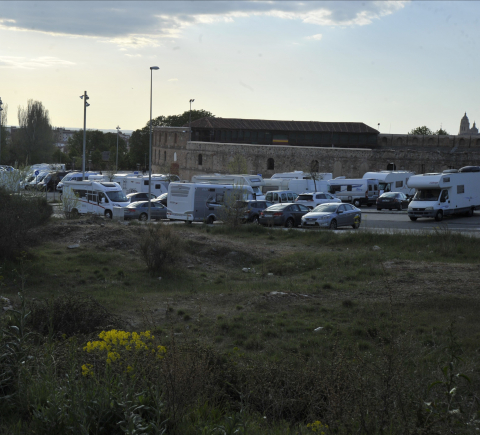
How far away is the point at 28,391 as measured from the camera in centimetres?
541

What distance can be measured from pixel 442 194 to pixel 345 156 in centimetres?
3582

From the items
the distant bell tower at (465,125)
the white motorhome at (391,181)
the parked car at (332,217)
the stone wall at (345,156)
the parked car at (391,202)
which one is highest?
the distant bell tower at (465,125)

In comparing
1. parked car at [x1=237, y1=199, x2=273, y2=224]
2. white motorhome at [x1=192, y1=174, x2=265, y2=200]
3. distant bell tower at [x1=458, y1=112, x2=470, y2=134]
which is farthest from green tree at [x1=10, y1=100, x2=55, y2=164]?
distant bell tower at [x1=458, y1=112, x2=470, y2=134]

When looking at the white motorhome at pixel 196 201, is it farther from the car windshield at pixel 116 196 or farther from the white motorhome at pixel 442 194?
the white motorhome at pixel 442 194

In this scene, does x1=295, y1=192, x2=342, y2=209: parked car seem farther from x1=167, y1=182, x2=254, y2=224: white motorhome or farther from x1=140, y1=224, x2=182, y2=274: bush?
x1=140, y1=224, x2=182, y2=274: bush

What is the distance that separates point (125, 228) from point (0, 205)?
19.3 feet

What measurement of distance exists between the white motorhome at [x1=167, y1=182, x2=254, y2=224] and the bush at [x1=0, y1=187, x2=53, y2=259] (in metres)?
12.6

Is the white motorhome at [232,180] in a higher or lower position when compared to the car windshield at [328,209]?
higher

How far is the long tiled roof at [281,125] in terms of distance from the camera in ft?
257

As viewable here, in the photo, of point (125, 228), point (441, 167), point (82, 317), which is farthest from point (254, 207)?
point (441, 167)

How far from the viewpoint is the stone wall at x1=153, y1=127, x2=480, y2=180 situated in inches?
2475

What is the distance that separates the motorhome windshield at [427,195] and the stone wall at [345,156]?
32.1 m

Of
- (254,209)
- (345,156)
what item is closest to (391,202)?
(254,209)

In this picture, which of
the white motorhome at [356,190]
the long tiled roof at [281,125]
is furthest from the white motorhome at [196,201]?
the long tiled roof at [281,125]
